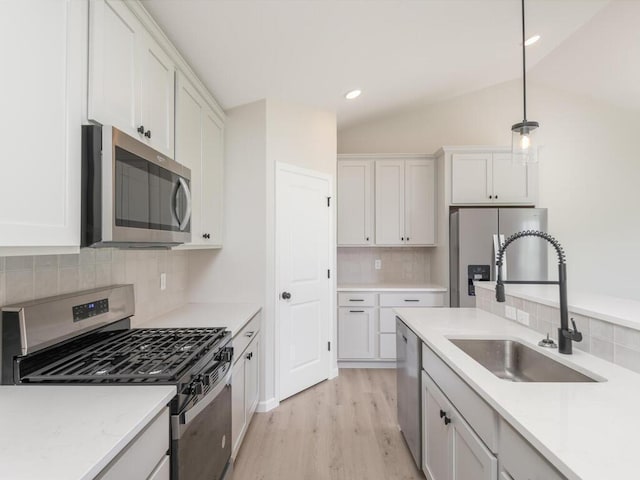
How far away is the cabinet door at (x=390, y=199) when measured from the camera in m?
4.07

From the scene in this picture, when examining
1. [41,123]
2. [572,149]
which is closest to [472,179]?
[572,149]

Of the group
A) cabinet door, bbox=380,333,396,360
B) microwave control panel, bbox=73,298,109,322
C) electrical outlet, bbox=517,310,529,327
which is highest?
microwave control panel, bbox=73,298,109,322

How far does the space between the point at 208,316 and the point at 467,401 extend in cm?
168

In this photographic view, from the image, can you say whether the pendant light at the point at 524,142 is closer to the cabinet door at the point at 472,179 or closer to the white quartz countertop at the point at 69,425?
the cabinet door at the point at 472,179

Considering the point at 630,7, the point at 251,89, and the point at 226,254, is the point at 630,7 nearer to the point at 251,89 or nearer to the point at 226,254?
the point at 251,89

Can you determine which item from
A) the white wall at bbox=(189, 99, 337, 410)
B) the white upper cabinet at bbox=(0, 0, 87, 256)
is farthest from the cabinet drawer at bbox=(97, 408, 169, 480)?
the white wall at bbox=(189, 99, 337, 410)

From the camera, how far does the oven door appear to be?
47.3 inches

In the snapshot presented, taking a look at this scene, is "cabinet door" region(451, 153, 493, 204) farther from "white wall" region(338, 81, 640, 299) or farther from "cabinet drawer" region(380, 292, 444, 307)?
"cabinet drawer" region(380, 292, 444, 307)

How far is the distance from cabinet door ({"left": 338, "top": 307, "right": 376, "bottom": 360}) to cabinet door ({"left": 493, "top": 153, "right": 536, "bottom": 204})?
1.94 metres

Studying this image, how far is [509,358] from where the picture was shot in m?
1.74

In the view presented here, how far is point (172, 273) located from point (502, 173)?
11.5 feet

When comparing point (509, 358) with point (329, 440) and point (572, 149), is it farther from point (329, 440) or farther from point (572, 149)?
point (572, 149)

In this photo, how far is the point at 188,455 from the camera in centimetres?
127

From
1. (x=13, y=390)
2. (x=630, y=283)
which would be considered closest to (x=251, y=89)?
(x=13, y=390)
